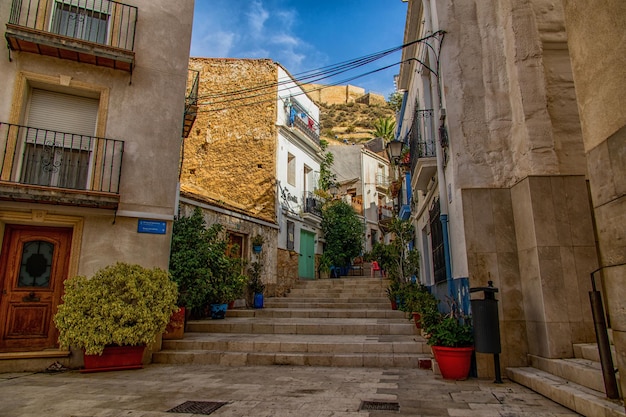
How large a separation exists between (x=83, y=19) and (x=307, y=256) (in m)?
13.2

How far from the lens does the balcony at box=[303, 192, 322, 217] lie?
19298 millimetres

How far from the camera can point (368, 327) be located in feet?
28.7

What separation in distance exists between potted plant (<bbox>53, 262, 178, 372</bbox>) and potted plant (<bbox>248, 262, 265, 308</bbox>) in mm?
6381

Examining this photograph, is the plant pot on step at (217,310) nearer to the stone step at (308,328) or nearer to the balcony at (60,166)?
the stone step at (308,328)

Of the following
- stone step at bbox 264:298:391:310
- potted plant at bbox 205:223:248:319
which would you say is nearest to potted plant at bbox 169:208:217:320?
potted plant at bbox 205:223:248:319

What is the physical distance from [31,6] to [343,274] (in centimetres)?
1705

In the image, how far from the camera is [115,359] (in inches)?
259

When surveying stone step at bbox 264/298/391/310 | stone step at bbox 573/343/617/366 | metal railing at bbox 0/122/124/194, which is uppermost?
metal railing at bbox 0/122/124/194

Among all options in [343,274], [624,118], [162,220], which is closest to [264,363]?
[162,220]

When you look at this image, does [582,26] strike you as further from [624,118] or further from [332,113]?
[332,113]

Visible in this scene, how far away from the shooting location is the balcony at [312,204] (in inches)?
760

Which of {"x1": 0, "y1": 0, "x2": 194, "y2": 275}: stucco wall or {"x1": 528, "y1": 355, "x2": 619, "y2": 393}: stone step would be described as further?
{"x1": 0, "y1": 0, "x2": 194, "y2": 275}: stucco wall

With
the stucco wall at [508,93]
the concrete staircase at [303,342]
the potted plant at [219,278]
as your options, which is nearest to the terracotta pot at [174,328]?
the concrete staircase at [303,342]

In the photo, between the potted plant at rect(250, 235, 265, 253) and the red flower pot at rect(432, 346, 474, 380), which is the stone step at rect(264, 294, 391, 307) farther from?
the red flower pot at rect(432, 346, 474, 380)
